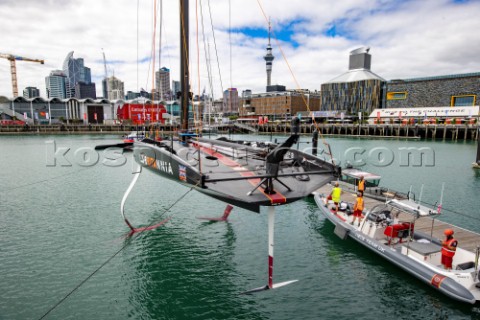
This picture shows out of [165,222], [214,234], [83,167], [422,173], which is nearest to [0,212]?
[165,222]

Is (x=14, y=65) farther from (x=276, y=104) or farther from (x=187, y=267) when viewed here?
(x=187, y=267)

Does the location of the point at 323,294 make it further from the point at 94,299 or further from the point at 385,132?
the point at 385,132

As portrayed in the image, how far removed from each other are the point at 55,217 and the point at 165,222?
6923 millimetres

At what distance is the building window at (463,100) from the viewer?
90.5m

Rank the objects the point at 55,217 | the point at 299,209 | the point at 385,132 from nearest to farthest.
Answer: the point at 55,217
the point at 299,209
the point at 385,132

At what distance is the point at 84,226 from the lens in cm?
1638

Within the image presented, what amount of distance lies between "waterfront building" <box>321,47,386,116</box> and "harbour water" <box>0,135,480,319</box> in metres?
109

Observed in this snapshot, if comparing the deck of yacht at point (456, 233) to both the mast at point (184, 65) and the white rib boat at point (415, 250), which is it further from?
the mast at point (184, 65)

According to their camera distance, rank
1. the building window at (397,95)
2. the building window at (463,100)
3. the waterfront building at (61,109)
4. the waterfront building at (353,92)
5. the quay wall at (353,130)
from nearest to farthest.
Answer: the quay wall at (353,130), the building window at (463,100), the building window at (397,95), the waterfront building at (61,109), the waterfront building at (353,92)

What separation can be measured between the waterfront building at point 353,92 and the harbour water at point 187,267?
109061 millimetres

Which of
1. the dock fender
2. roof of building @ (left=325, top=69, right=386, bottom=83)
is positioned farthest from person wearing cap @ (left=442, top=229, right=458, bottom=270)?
roof of building @ (left=325, top=69, right=386, bottom=83)

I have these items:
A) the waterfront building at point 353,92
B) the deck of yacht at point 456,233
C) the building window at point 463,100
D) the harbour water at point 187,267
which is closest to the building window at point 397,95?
the waterfront building at point 353,92

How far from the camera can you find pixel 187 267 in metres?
12.1

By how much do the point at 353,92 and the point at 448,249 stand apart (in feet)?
416
